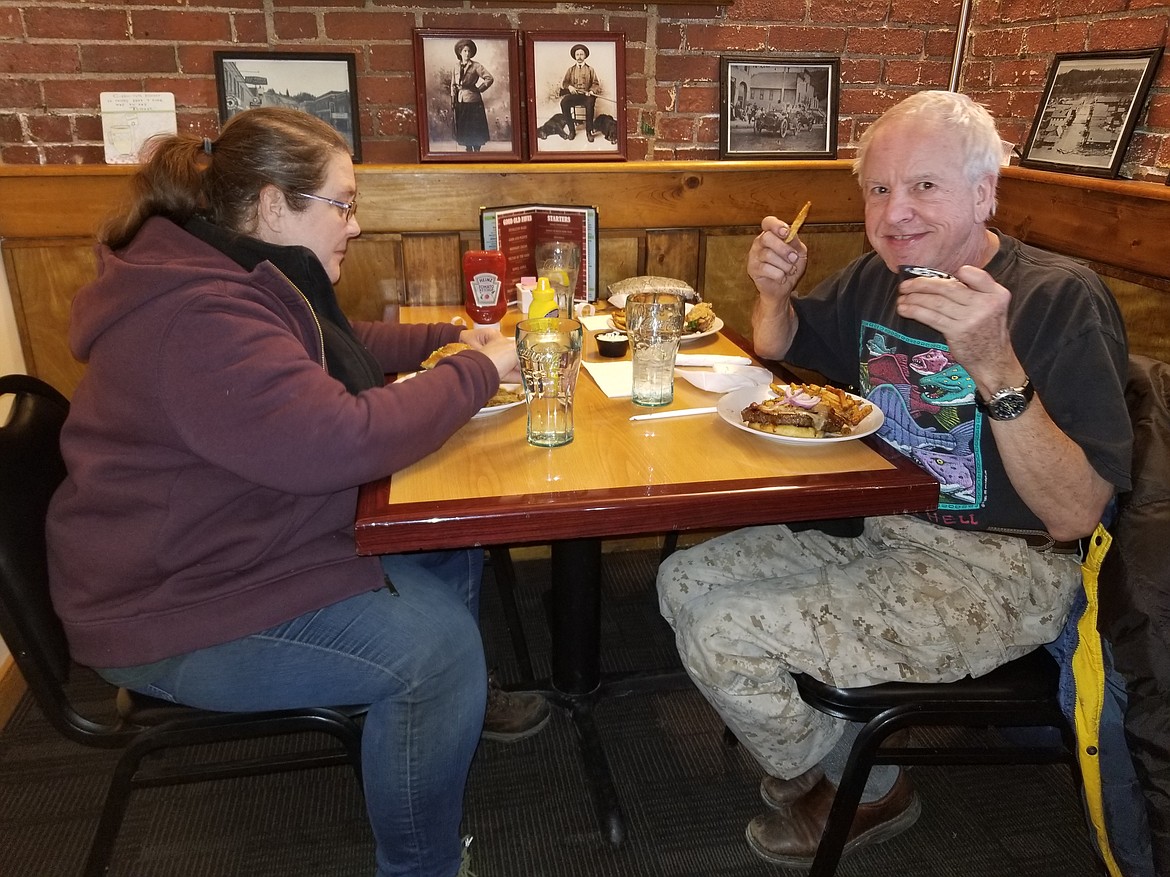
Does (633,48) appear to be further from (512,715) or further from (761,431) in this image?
(512,715)

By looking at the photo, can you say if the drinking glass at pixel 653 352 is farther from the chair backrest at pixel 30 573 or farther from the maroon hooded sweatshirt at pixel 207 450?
the chair backrest at pixel 30 573

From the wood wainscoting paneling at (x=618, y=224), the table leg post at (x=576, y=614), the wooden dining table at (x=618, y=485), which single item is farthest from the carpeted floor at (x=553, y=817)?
the wood wainscoting paneling at (x=618, y=224)

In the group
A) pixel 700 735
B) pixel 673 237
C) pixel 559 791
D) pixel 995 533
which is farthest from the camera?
pixel 673 237

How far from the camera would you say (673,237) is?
8.16 ft

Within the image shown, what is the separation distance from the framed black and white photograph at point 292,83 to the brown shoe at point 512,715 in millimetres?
1412

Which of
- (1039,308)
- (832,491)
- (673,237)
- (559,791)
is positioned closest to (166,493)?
(832,491)

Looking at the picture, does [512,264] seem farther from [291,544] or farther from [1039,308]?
[1039,308]

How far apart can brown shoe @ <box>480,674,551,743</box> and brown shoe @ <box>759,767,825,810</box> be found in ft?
1.71

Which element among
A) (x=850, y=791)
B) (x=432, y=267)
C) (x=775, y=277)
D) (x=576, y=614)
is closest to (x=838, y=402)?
(x=775, y=277)

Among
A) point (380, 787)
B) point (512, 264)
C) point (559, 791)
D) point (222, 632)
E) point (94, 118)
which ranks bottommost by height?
point (559, 791)

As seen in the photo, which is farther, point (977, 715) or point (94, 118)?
point (94, 118)

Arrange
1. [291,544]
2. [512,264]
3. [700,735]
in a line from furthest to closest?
1. [512,264]
2. [700,735]
3. [291,544]

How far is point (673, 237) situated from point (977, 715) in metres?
1.60

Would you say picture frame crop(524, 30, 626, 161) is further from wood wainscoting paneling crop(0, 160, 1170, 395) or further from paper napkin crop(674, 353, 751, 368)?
paper napkin crop(674, 353, 751, 368)
